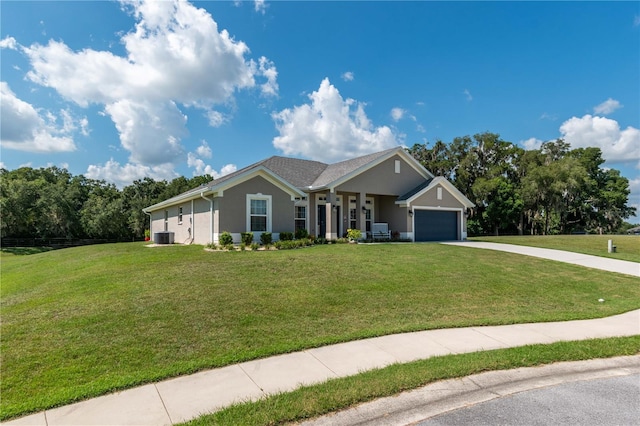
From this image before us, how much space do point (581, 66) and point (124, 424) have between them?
69.2 ft

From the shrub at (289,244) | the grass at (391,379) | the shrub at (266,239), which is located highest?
the shrub at (266,239)

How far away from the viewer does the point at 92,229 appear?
121 feet

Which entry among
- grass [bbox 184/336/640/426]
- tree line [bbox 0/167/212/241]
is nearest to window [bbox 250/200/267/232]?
grass [bbox 184/336/640/426]

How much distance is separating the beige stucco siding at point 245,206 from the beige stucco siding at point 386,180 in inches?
150

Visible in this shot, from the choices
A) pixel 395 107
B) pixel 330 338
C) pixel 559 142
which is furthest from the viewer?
pixel 559 142

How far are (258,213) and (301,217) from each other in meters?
3.68

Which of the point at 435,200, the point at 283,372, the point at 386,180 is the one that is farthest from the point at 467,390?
the point at 435,200

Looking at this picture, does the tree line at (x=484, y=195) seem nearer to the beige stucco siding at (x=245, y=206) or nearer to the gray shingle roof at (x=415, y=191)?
the gray shingle roof at (x=415, y=191)

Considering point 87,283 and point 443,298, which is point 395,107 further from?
point 87,283

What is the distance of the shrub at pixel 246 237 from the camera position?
15.3 metres

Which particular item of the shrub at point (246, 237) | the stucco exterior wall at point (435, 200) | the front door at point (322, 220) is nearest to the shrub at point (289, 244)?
the shrub at point (246, 237)

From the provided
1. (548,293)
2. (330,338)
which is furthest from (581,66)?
(330,338)

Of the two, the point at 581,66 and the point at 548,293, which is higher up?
the point at 581,66

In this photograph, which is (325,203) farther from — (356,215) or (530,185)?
(530,185)
